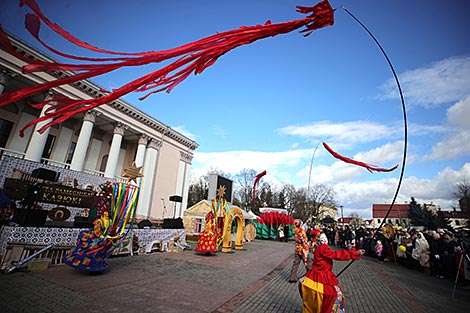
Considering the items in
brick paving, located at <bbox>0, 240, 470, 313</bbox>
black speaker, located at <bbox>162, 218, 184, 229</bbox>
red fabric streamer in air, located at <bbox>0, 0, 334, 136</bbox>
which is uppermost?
red fabric streamer in air, located at <bbox>0, 0, 334, 136</bbox>

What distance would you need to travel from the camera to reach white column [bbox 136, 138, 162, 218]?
2495 centimetres

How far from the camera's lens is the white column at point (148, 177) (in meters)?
25.0

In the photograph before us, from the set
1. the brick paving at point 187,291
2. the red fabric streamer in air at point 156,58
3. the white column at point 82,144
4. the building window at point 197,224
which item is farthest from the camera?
the white column at point 82,144

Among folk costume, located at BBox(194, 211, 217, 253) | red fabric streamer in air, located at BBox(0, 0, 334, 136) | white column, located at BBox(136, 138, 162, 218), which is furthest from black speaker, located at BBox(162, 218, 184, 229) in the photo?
white column, located at BBox(136, 138, 162, 218)

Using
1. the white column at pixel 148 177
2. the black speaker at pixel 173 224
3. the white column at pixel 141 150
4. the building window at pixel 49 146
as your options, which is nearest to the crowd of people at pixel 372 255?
the black speaker at pixel 173 224

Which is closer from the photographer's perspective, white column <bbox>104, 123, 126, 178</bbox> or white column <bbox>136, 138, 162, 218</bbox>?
white column <bbox>104, 123, 126, 178</bbox>

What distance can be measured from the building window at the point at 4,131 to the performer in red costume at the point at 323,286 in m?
23.4

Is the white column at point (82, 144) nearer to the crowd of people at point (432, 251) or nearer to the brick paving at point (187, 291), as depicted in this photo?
the brick paving at point (187, 291)

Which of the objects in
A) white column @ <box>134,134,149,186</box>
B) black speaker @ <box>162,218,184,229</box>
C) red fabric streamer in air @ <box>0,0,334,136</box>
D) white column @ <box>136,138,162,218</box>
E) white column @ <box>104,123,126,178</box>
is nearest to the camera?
red fabric streamer in air @ <box>0,0,334,136</box>

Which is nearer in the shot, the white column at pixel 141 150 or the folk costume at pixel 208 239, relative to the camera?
the folk costume at pixel 208 239

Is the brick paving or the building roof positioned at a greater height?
the building roof

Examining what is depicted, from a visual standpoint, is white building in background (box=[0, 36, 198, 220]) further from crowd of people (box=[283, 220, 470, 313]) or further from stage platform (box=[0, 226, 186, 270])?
crowd of people (box=[283, 220, 470, 313])

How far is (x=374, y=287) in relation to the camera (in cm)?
735

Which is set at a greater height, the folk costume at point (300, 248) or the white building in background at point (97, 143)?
the white building in background at point (97, 143)
